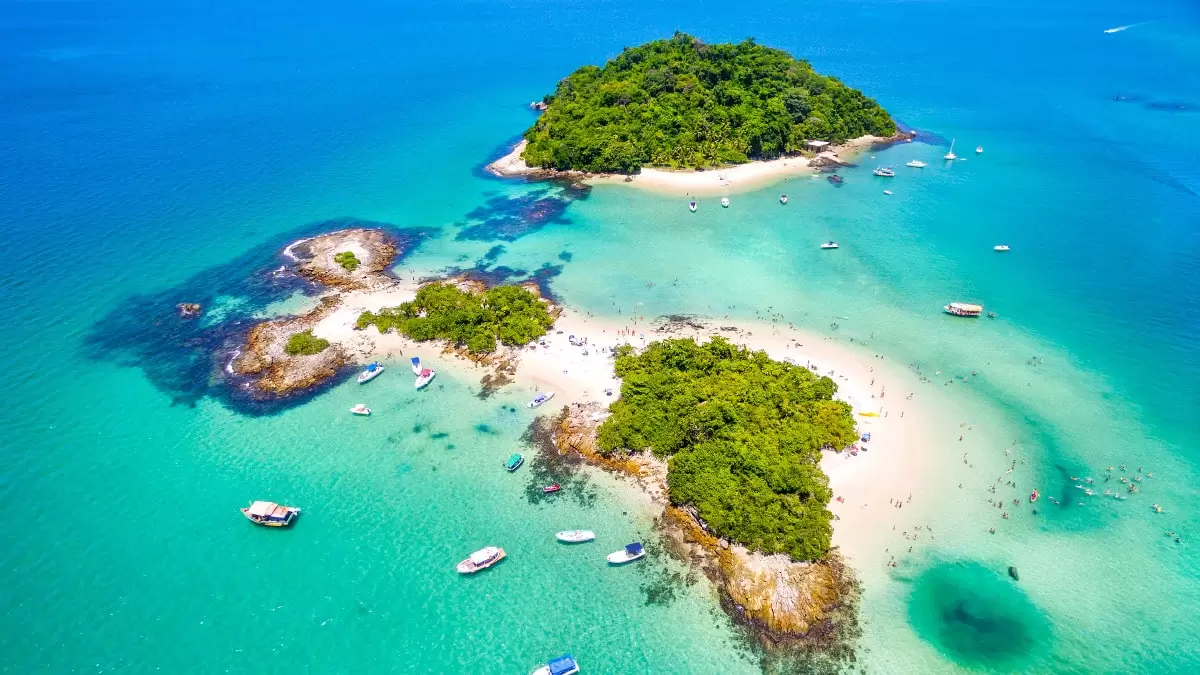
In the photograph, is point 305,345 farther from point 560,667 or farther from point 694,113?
point 694,113

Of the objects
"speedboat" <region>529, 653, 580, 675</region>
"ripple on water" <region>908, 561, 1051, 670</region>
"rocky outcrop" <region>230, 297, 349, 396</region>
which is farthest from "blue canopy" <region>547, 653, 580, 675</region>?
"rocky outcrop" <region>230, 297, 349, 396</region>

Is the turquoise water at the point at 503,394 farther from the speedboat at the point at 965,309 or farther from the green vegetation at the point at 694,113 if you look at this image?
the green vegetation at the point at 694,113

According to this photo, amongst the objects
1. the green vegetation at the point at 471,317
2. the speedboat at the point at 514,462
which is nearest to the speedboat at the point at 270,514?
the speedboat at the point at 514,462

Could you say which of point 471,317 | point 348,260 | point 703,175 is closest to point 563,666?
point 471,317

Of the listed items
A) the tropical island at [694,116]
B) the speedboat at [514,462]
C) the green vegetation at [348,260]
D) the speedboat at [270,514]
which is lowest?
the speedboat at [514,462]

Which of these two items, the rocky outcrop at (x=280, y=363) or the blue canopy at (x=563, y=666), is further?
the rocky outcrop at (x=280, y=363)

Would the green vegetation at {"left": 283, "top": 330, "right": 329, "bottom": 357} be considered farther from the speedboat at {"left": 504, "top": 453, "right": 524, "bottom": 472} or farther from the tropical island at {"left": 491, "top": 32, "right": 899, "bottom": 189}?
the tropical island at {"left": 491, "top": 32, "right": 899, "bottom": 189}

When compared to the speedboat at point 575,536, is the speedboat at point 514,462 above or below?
above

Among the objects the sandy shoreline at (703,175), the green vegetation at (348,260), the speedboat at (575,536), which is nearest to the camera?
the speedboat at (575,536)
